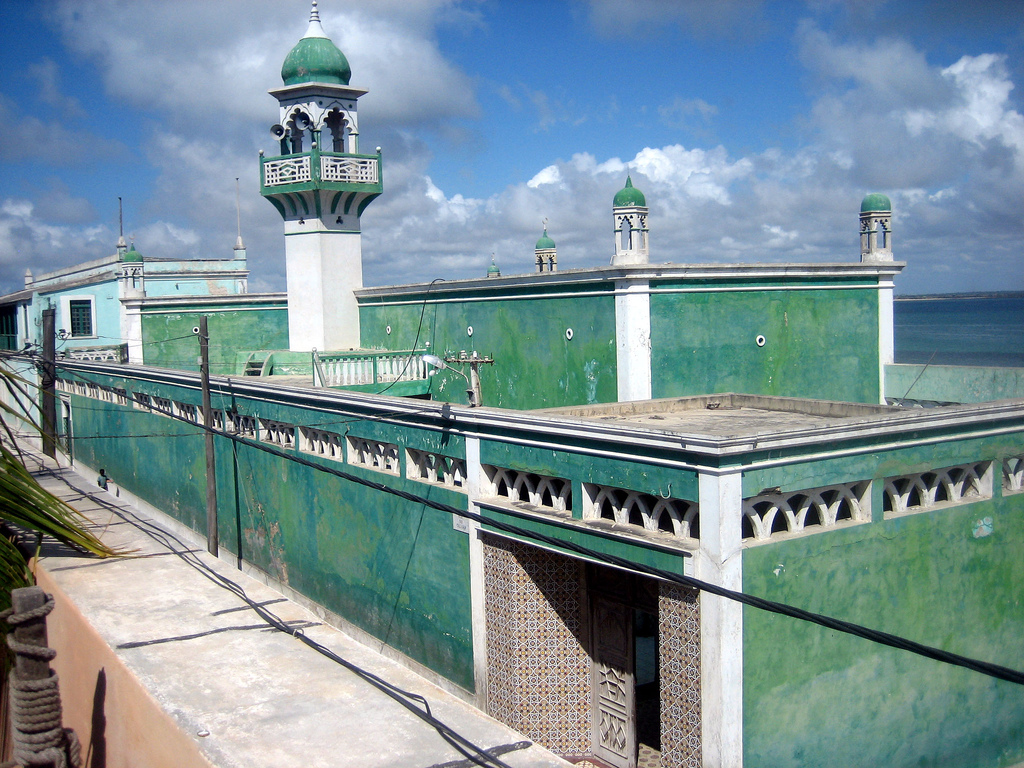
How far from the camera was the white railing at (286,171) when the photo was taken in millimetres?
21484

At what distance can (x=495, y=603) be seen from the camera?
10234 millimetres

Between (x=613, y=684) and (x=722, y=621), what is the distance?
2.98 m

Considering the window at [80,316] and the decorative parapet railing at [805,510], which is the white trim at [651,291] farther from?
the window at [80,316]

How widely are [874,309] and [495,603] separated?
10136mm

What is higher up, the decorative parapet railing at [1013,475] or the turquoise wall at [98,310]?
the turquoise wall at [98,310]

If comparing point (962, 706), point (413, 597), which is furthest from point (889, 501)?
point (413, 597)

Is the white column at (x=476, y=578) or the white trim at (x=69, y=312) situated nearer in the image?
the white column at (x=476, y=578)

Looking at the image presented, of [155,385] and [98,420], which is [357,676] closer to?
[155,385]

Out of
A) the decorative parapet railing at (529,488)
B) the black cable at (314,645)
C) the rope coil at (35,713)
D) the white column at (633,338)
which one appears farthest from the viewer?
the white column at (633,338)

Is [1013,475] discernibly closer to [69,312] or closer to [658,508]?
[658,508]

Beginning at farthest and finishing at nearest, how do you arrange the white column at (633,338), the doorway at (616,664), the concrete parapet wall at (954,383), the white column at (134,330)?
the white column at (134,330), the concrete parapet wall at (954,383), the white column at (633,338), the doorway at (616,664)

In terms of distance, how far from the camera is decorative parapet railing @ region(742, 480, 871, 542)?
25.7 ft

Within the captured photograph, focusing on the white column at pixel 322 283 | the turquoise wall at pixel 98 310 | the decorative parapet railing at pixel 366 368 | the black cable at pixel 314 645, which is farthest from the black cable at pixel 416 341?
the turquoise wall at pixel 98 310

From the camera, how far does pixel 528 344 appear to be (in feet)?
53.7
